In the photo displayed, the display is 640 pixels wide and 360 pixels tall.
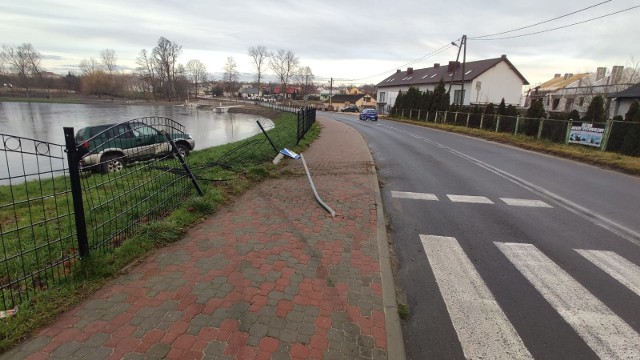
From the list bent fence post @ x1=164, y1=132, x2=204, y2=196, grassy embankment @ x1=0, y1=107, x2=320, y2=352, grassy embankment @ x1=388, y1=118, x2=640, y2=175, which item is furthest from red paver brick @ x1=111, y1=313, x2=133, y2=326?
grassy embankment @ x1=388, y1=118, x2=640, y2=175

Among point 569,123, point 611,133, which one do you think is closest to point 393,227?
point 611,133

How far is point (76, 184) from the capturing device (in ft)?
11.5

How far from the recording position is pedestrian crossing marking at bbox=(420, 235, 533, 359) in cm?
297

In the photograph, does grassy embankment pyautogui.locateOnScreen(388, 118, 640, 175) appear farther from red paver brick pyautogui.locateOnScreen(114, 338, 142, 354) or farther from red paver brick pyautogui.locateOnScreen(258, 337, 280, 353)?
red paver brick pyautogui.locateOnScreen(114, 338, 142, 354)

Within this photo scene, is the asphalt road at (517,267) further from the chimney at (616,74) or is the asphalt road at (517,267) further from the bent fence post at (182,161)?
the chimney at (616,74)

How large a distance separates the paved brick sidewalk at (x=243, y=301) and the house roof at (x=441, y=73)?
3706cm

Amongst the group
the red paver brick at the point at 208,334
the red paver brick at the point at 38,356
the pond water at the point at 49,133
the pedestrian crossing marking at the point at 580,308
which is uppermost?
the red paver brick at the point at 208,334

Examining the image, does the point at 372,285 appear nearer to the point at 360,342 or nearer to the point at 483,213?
the point at 360,342

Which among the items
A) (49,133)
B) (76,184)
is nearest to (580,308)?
(76,184)

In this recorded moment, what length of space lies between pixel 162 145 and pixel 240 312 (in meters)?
5.24

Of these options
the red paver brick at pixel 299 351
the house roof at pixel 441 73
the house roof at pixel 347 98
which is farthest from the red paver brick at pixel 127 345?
the house roof at pixel 347 98

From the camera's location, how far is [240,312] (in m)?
3.19

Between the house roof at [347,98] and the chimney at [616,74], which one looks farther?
the house roof at [347,98]

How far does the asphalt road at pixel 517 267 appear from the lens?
3.11m
